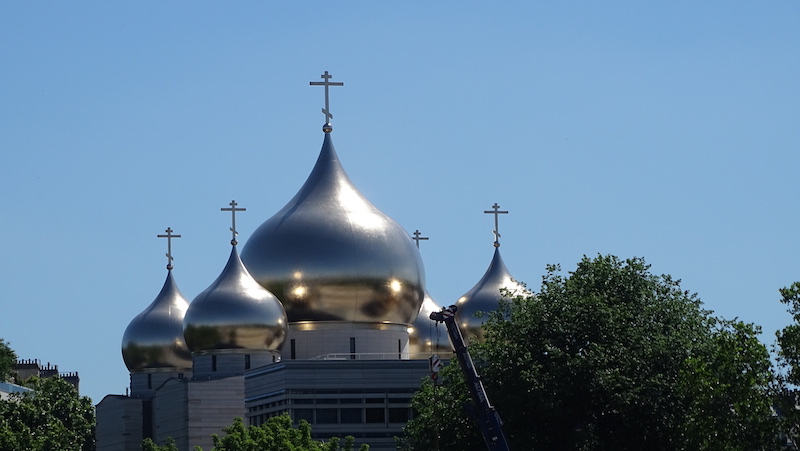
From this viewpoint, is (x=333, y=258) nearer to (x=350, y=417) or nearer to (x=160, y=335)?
(x=350, y=417)

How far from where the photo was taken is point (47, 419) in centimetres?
7712

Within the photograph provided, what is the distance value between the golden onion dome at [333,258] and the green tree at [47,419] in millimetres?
10702

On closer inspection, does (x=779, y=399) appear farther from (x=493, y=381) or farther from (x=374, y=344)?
(x=374, y=344)

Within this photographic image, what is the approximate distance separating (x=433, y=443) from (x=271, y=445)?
15.3ft

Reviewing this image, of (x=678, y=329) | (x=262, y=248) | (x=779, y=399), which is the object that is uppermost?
(x=262, y=248)

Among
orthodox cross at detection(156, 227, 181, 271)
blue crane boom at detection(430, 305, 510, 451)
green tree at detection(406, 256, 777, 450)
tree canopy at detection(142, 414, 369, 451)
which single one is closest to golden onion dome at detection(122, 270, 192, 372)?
orthodox cross at detection(156, 227, 181, 271)

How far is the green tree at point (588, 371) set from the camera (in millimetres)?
48375

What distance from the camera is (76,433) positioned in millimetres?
88312

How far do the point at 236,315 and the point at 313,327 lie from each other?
135 inches

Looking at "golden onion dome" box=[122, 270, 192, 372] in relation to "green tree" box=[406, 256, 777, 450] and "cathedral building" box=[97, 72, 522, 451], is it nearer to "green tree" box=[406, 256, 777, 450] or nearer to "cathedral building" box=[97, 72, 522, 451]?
"cathedral building" box=[97, 72, 522, 451]

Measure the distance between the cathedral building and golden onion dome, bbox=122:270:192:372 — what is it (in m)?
6.58

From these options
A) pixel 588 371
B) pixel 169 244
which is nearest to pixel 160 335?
pixel 169 244

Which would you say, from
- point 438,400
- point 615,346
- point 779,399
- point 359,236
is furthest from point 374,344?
point 779,399

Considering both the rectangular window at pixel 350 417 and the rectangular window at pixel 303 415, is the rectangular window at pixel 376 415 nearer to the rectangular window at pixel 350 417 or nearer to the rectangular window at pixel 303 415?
the rectangular window at pixel 350 417
